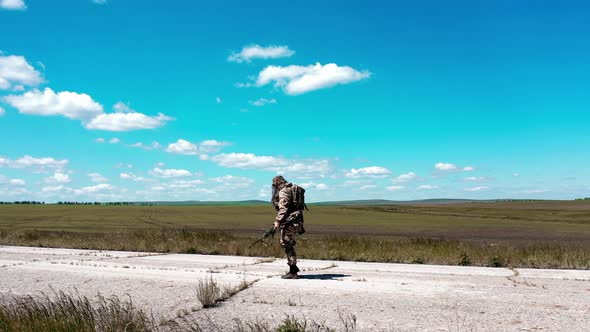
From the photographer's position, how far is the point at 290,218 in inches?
437

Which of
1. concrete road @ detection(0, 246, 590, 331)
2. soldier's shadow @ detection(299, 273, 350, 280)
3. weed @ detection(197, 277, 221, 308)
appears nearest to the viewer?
concrete road @ detection(0, 246, 590, 331)

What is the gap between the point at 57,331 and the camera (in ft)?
20.5

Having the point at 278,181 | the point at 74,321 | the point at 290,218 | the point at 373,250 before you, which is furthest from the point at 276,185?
the point at 373,250

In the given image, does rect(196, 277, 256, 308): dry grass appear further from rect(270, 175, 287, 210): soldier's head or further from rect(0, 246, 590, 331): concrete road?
rect(270, 175, 287, 210): soldier's head

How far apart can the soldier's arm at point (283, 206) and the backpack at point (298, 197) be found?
0.17 m

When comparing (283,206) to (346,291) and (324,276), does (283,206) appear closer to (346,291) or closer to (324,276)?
(324,276)

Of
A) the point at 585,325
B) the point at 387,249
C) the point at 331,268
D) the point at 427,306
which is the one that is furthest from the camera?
the point at 387,249

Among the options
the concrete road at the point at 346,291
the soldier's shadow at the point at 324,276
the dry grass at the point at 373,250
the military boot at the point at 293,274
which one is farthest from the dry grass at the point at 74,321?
the dry grass at the point at 373,250

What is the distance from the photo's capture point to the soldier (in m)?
11.1

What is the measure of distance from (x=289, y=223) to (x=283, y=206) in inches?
15.6

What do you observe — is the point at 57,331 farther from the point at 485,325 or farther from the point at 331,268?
the point at 331,268

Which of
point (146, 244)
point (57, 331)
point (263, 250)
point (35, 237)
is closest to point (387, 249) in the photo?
point (263, 250)

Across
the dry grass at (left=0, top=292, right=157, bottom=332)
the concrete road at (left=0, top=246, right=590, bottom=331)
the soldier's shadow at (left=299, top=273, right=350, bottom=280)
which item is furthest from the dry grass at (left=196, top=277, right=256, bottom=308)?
the soldier's shadow at (left=299, top=273, right=350, bottom=280)

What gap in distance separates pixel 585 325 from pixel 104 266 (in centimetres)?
1155
